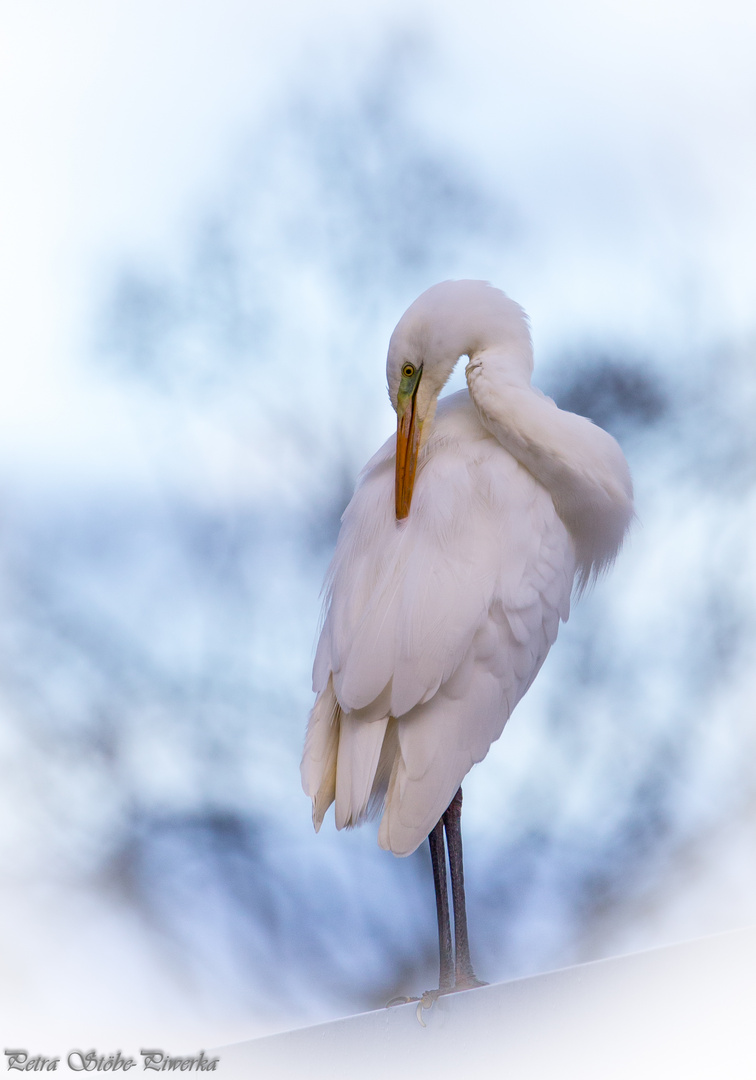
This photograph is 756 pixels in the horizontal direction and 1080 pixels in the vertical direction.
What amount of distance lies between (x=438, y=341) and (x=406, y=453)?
0.15 m

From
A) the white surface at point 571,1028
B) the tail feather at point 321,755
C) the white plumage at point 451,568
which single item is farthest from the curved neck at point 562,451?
the white surface at point 571,1028

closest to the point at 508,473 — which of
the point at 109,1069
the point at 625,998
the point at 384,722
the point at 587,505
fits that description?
the point at 587,505

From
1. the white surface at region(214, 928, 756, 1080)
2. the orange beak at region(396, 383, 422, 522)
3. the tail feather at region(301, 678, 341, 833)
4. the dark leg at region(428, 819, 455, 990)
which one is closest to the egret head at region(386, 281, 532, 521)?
the orange beak at region(396, 383, 422, 522)

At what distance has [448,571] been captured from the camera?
1165 mm

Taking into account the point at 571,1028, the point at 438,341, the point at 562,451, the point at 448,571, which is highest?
the point at 438,341

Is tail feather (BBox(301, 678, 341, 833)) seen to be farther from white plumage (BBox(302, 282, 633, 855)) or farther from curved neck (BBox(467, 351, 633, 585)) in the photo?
curved neck (BBox(467, 351, 633, 585))

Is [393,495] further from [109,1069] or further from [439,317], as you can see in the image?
[109,1069]

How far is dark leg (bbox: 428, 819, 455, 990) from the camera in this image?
116 centimetres

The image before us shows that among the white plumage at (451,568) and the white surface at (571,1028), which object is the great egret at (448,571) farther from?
Answer: the white surface at (571,1028)

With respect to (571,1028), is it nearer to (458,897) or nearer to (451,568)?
(458,897)

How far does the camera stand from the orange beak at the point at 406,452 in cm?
125

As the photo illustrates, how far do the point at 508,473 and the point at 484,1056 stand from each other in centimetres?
62

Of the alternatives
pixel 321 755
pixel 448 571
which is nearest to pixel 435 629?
pixel 448 571

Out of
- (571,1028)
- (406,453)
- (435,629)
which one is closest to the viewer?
(571,1028)
